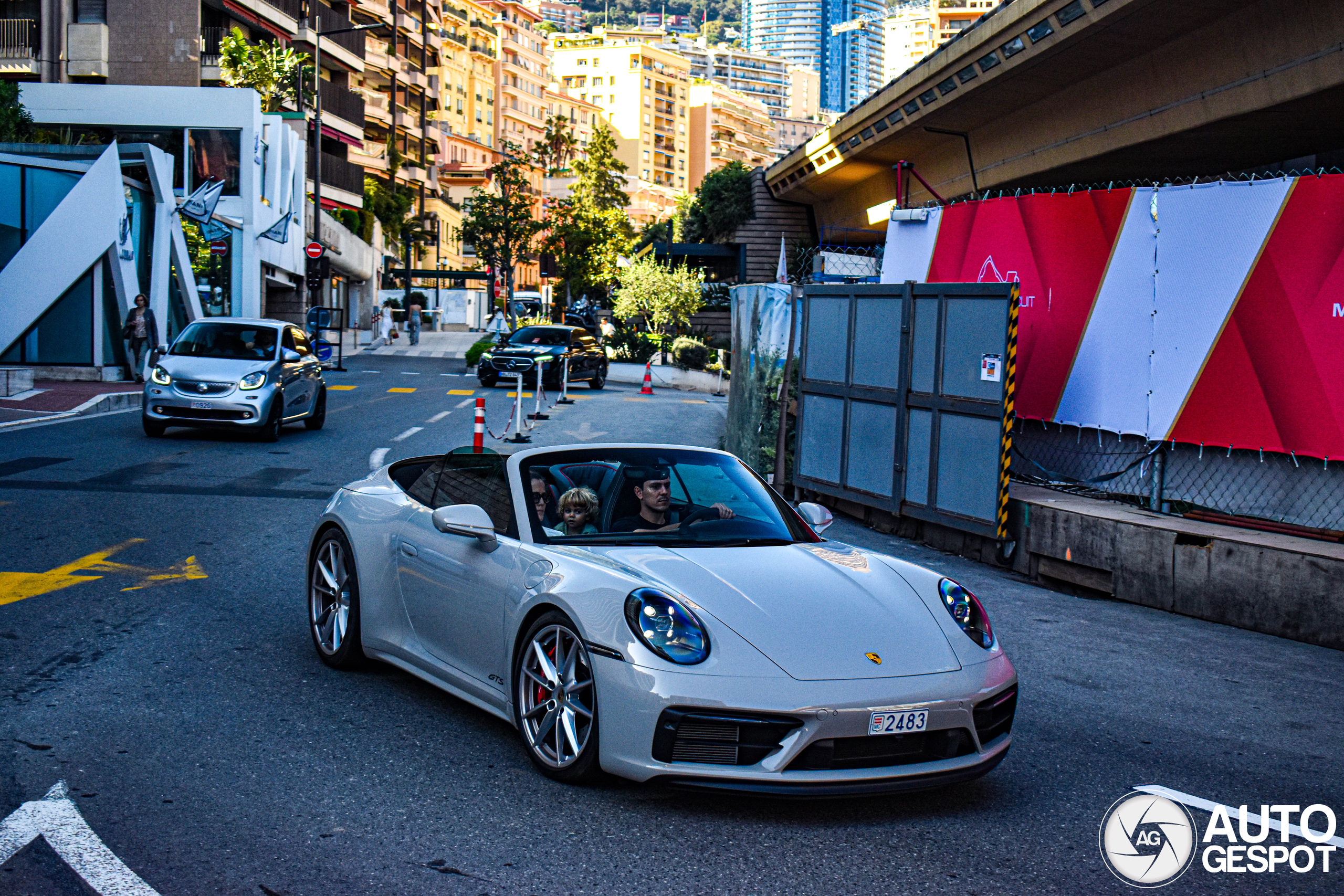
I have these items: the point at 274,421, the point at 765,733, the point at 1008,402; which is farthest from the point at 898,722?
the point at 274,421

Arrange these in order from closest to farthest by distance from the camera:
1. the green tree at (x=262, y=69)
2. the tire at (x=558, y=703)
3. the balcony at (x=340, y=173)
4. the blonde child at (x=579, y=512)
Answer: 1. the tire at (x=558, y=703)
2. the blonde child at (x=579, y=512)
3. the green tree at (x=262, y=69)
4. the balcony at (x=340, y=173)

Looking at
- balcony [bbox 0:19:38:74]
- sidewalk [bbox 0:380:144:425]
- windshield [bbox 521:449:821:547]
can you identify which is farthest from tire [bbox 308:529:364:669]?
balcony [bbox 0:19:38:74]

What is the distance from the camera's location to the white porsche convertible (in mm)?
4426

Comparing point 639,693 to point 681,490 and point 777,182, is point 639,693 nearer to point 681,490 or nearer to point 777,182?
point 681,490

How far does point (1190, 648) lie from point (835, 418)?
5.57 meters

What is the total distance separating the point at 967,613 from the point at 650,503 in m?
1.39

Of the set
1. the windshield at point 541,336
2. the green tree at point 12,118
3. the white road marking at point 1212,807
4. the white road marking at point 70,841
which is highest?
the green tree at point 12,118

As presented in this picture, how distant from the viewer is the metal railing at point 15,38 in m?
51.3

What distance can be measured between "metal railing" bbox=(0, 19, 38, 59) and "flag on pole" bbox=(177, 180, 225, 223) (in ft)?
69.4

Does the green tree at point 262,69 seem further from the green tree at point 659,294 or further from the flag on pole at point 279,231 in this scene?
the green tree at point 659,294

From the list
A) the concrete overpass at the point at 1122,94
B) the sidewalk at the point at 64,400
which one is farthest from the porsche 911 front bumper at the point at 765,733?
the sidewalk at the point at 64,400

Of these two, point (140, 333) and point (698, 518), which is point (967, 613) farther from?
point (140, 333)

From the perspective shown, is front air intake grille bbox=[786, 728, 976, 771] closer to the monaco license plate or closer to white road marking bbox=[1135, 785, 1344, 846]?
the monaco license plate

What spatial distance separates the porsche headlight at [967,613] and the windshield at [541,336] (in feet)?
98.6
